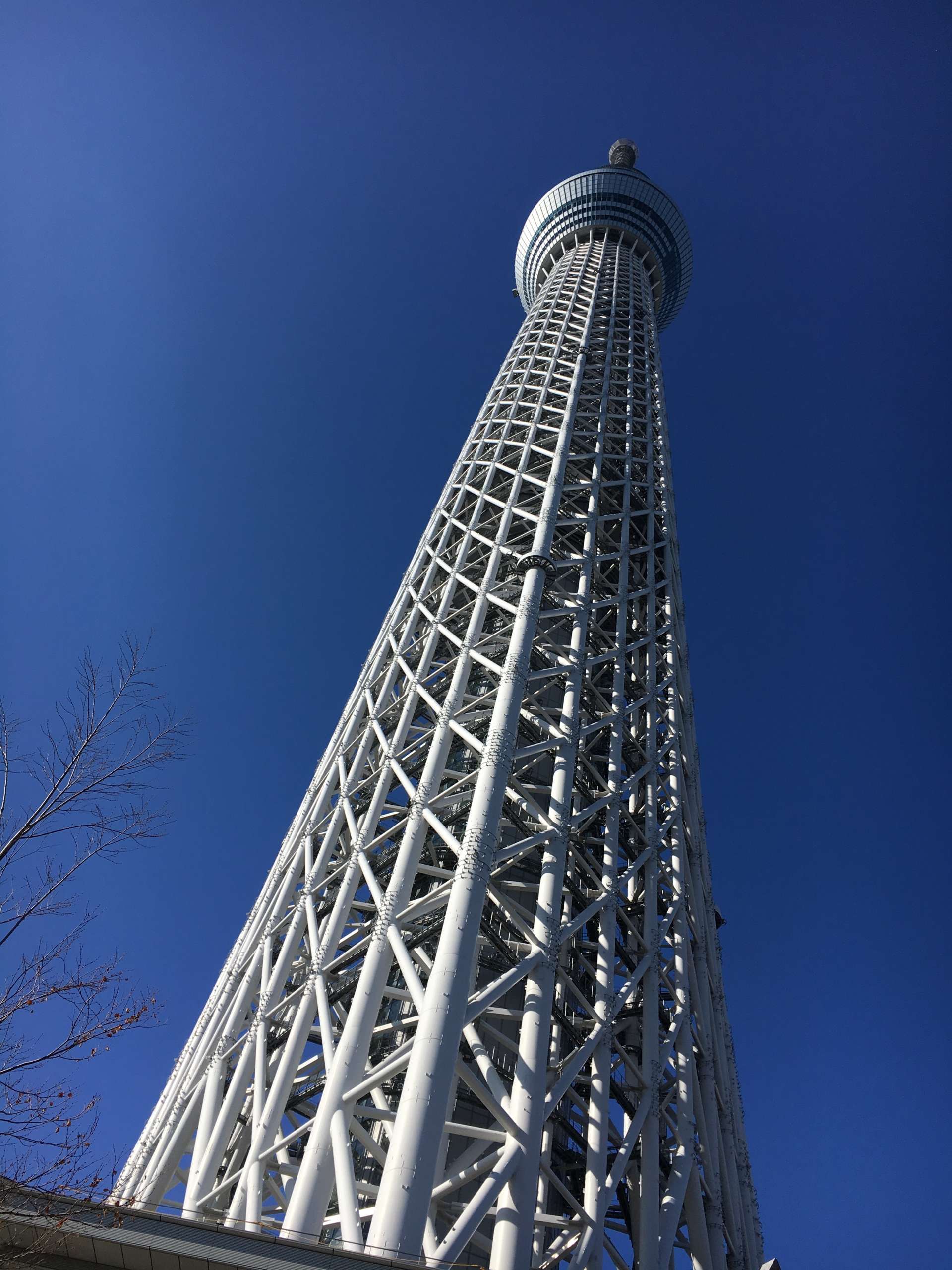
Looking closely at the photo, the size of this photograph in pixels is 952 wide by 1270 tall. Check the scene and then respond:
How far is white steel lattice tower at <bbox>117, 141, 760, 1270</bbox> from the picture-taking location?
47.7 ft

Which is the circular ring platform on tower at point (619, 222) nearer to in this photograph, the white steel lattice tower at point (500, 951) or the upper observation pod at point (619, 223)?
the upper observation pod at point (619, 223)

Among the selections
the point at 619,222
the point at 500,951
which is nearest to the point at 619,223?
the point at 619,222

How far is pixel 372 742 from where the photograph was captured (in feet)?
88.6

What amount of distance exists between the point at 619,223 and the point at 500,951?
57.5 metres

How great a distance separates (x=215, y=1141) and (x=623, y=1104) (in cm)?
896

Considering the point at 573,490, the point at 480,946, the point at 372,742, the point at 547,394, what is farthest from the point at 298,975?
the point at 547,394

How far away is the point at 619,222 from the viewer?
208ft

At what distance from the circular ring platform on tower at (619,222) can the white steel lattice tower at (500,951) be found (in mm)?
32533

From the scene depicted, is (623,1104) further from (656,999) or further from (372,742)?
(372,742)

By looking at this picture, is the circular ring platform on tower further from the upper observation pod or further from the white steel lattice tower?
the white steel lattice tower

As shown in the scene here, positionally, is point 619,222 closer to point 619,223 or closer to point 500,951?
point 619,223

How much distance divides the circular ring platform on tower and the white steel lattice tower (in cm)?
3253


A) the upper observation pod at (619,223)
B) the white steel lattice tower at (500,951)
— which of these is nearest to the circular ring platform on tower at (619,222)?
the upper observation pod at (619,223)

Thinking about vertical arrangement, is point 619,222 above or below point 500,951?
above
